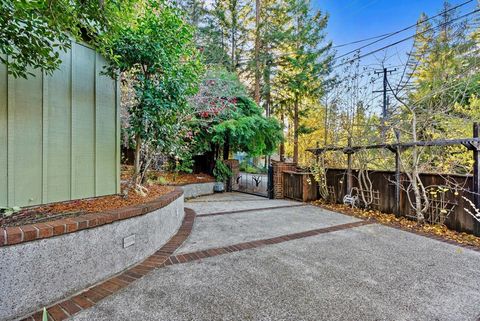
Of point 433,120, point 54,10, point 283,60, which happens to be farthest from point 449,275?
point 283,60

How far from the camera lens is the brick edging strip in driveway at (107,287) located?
2056 mm

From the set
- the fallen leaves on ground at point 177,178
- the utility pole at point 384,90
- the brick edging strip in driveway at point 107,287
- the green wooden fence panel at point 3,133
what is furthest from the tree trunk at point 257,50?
the green wooden fence panel at point 3,133

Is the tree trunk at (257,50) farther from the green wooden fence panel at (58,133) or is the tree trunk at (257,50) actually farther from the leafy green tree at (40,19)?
the leafy green tree at (40,19)

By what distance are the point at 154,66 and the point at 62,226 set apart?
2458 millimetres

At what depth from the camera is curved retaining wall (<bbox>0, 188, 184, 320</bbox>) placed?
1922 mm

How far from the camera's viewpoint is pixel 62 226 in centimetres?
222

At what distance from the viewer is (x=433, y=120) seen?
5.38 m

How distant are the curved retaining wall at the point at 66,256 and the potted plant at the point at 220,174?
653 centimetres

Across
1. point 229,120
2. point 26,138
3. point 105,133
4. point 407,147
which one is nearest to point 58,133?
point 26,138

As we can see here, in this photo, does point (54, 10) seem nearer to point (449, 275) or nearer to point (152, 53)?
point (152, 53)

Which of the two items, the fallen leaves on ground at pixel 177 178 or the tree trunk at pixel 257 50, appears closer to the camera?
the fallen leaves on ground at pixel 177 178

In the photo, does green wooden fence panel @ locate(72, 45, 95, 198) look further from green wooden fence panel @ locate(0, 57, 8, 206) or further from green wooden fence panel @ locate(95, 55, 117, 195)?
green wooden fence panel @ locate(0, 57, 8, 206)

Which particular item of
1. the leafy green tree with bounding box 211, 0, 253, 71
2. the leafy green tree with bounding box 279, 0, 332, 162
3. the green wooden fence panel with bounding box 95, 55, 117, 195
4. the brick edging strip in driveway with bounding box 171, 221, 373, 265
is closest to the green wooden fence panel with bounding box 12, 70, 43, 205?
the green wooden fence panel with bounding box 95, 55, 117, 195

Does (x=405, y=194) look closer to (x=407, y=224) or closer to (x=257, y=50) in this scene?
(x=407, y=224)
